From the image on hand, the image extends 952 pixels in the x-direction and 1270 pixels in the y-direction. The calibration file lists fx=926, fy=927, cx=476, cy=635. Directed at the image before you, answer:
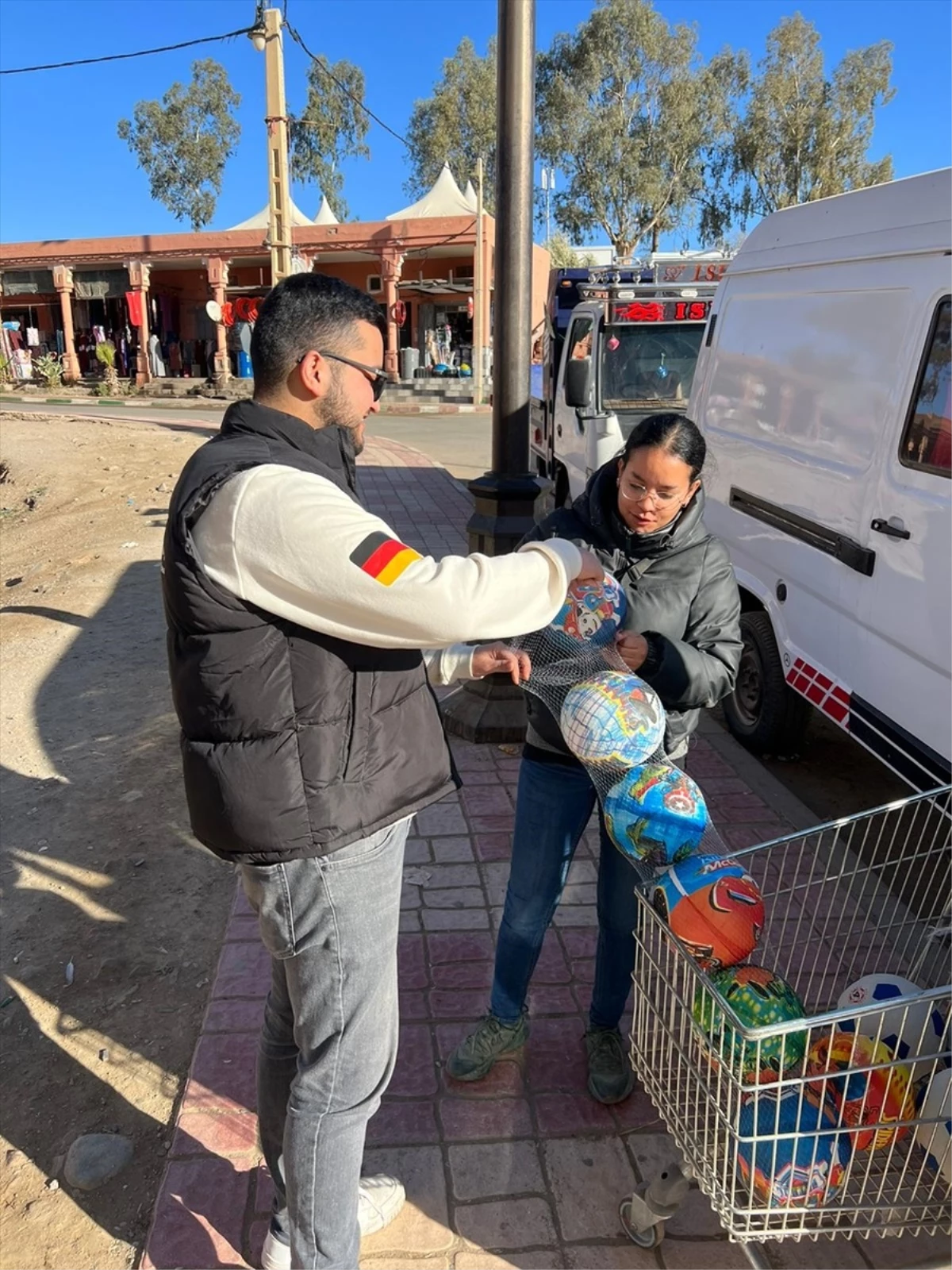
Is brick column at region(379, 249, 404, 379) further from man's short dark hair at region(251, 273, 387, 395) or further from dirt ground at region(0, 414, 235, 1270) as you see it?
man's short dark hair at region(251, 273, 387, 395)

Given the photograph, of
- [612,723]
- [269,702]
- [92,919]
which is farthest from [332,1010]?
[92,919]

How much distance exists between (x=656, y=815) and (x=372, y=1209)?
1180mm

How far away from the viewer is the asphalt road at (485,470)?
473cm

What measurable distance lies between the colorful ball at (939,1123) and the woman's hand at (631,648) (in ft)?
3.35

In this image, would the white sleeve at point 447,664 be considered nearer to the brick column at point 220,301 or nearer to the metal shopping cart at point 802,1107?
the metal shopping cart at point 802,1107

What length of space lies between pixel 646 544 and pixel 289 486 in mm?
1103

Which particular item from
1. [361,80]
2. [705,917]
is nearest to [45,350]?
[361,80]

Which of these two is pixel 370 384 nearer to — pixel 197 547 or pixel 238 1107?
pixel 197 547

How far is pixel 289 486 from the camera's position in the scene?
59.8 inches

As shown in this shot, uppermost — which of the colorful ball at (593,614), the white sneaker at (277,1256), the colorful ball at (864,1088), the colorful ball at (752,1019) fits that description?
the colorful ball at (593,614)

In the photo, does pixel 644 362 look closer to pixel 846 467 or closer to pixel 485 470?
pixel 846 467

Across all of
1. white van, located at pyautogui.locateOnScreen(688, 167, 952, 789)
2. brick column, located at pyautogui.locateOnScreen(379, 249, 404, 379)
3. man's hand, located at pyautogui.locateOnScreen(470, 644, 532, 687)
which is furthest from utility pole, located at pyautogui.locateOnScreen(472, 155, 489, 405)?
man's hand, located at pyautogui.locateOnScreen(470, 644, 532, 687)

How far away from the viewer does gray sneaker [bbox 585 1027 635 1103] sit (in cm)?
258

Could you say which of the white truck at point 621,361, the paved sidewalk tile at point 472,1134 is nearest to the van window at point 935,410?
the paved sidewalk tile at point 472,1134
